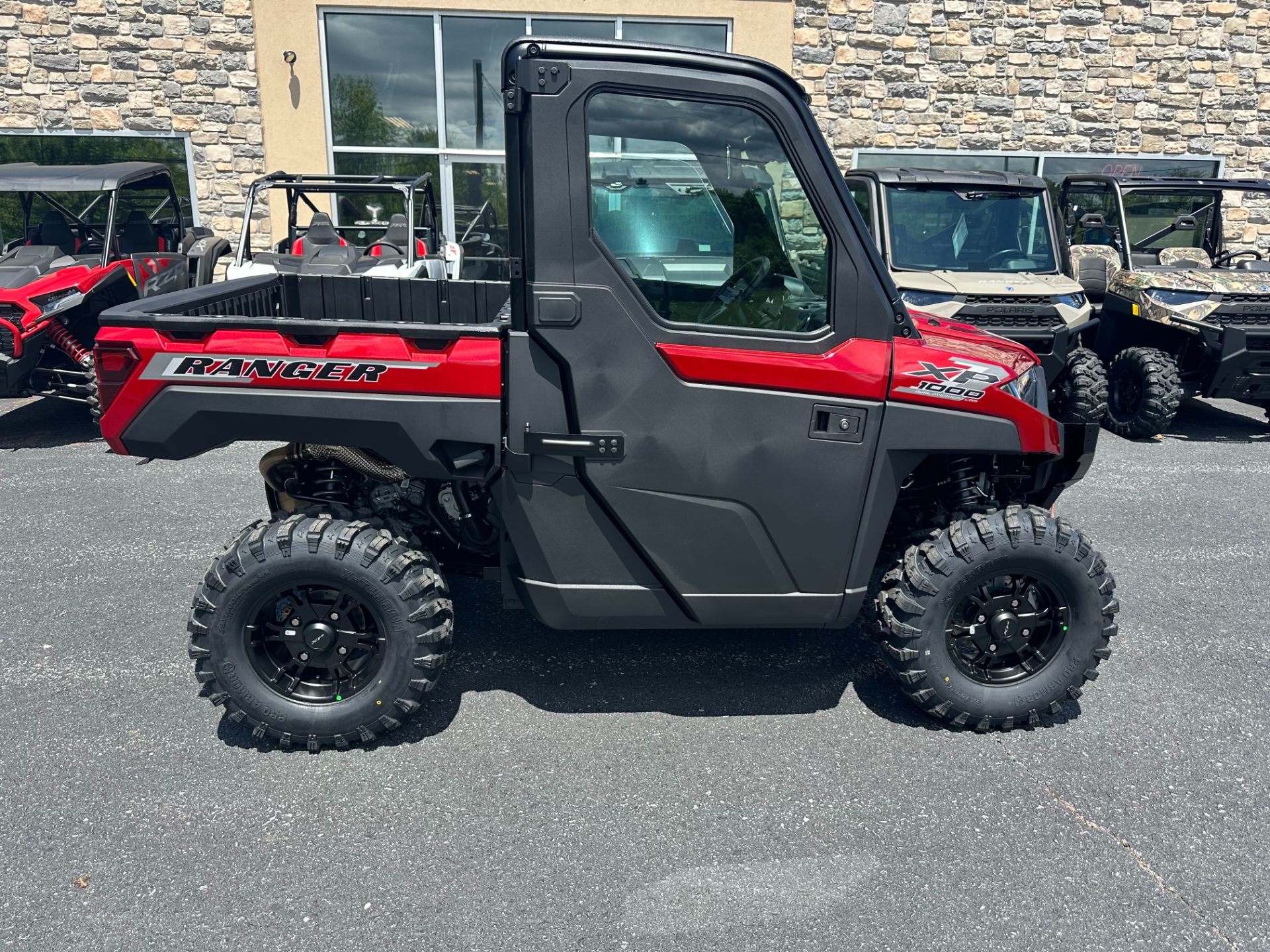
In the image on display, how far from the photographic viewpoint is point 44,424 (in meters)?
7.84

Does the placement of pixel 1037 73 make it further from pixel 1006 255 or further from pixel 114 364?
pixel 114 364

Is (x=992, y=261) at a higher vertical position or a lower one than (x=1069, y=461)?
higher

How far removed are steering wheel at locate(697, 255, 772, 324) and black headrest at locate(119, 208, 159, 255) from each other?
714cm

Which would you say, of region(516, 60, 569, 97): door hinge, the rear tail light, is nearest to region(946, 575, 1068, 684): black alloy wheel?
region(516, 60, 569, 97): door hinge

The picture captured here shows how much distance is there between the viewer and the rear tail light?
2912 mm

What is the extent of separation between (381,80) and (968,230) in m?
7.72

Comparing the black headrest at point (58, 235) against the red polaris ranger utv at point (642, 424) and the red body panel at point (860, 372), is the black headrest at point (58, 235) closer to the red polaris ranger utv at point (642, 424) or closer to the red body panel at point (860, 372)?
the red polaris ranger utv at point (642, 424)

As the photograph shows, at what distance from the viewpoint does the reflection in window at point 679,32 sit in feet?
38.6

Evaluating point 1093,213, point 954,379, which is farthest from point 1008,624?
point 1093,213

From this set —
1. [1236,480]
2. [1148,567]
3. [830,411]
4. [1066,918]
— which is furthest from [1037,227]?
[1066,918]

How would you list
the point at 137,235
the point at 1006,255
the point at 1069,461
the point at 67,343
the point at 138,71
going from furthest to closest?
the point at 138,71 < the point at 137,235 < the point at 1006,255 < the point at 67,343 < the point at 1069,461

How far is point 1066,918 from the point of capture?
2.48 m

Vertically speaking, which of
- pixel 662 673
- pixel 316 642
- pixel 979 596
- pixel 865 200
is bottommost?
pixel 662 673

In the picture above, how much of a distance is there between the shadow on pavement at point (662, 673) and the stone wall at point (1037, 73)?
33.8 feet
